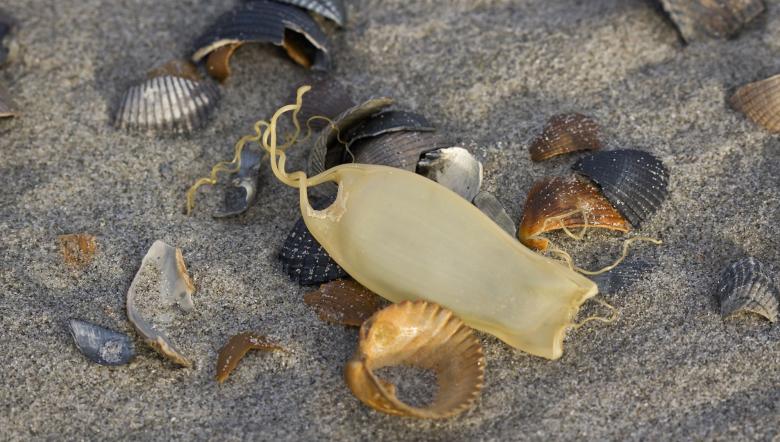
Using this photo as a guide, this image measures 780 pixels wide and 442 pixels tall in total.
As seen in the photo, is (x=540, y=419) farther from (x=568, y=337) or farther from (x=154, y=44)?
(x=154, y=44)

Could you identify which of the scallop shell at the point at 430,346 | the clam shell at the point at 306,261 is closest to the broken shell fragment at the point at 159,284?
the clam shell at the point at 306,261

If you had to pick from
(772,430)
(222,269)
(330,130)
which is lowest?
(772,430)

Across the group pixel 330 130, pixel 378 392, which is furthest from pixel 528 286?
pixel 330 130

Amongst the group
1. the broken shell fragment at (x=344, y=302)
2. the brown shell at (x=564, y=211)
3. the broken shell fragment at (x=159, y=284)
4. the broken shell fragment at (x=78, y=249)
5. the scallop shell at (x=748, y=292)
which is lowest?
the scallop shell at (x=748, y=292)

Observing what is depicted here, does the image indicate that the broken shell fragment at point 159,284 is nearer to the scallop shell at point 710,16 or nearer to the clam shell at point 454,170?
the clam shell at point 454,170

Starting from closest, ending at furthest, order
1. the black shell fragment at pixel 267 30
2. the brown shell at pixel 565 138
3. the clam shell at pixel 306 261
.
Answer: the clam shell at pixel 306 261 → the brown shell at pixel 565 138 → the black shell fragment at pixel 267 30

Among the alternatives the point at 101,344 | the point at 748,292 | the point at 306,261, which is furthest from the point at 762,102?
the point at 101,344

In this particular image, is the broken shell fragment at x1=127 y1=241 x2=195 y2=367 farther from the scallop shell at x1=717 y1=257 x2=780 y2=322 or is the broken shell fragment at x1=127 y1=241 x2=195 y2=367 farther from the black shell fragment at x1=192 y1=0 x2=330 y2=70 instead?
the scallop shell at x1=717 y1=257 x2=780 y2=322

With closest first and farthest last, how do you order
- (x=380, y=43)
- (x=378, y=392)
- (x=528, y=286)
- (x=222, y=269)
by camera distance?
(x=378, y=392) < (x=528, y=286) < (x=222, y=269) < (x=380, y=43)
